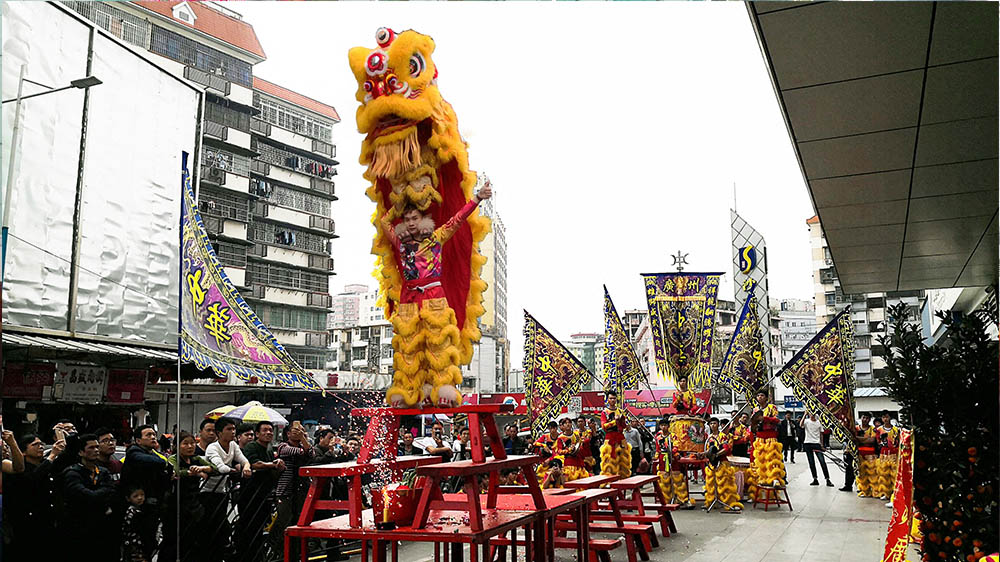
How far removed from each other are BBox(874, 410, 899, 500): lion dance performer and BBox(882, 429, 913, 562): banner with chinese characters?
8752mm

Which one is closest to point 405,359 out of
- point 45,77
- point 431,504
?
point 431,504

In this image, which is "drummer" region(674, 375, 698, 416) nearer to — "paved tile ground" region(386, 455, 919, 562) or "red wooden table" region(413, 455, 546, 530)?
"paved tile ground" region(386, 455, 919, 562)

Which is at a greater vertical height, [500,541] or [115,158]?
[115,158]

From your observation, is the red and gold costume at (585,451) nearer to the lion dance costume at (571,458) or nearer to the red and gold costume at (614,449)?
the lion dance costume at (571,458)

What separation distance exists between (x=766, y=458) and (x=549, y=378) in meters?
3.85

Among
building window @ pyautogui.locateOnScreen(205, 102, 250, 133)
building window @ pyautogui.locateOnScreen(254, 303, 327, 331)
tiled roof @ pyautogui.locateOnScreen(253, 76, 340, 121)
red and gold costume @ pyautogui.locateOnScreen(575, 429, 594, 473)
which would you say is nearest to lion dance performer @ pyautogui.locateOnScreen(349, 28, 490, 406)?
red and gold costume @ pyautogui.locateOnScreen(575, 429, 594, 473)

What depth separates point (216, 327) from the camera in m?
7.80

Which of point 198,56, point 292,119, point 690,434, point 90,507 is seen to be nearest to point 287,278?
point 292,119

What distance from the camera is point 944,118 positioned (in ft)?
17.0

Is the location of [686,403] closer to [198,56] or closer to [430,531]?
[430,531]

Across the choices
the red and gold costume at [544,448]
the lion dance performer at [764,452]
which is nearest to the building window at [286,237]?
the red and gold costume at [544,448]

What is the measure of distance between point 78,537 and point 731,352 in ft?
33.5

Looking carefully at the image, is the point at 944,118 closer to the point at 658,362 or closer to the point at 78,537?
the point at 78,537

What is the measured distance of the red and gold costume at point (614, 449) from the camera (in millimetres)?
12617
